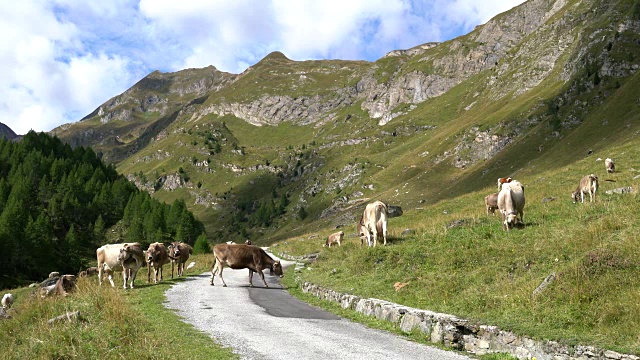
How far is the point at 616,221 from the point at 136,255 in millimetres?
24089

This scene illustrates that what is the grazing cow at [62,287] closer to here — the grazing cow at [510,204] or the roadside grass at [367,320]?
the roadside grass at [367,320]

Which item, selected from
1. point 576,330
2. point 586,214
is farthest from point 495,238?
point 576,330

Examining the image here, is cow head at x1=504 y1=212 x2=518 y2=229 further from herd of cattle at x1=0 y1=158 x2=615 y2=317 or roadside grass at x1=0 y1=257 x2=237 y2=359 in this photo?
roadside grass at x1=0 y1=257 x2=237 y2=359

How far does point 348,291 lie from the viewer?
19.0 metres

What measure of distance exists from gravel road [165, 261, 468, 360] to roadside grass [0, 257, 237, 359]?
804 mm

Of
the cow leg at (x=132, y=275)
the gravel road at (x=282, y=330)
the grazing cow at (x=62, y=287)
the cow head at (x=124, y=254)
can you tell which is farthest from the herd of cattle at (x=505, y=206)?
the grazing cow at (x=62, y=287)

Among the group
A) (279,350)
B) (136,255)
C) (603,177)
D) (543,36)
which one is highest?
(543,36)

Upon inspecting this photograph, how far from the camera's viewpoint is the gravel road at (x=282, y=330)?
10.2 meters

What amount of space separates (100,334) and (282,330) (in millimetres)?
5059

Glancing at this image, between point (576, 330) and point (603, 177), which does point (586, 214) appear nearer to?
point (576, 330)

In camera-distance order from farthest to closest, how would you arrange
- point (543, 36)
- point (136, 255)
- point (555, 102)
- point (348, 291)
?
point (543, 36)
point (555, 102)
point (136, 255)
point (348, 291)

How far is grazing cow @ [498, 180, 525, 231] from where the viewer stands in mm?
20800

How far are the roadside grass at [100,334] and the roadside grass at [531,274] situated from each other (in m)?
8.06

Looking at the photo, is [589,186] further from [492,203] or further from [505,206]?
[505,206]
